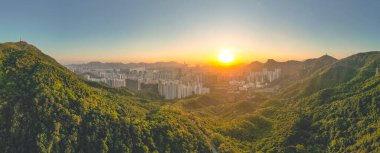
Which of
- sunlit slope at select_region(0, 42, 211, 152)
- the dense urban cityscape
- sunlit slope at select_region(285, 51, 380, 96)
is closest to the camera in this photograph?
sunlit slope at select_region(0, 42, 211, 152)

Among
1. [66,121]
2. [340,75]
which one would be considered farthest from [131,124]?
[340,75]

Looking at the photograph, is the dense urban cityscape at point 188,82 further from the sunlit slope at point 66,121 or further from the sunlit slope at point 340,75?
the sunlit slope at point 66,121

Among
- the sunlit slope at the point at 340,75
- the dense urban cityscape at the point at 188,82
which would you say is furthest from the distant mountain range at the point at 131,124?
the dense urban cityscape at the point at 188,82

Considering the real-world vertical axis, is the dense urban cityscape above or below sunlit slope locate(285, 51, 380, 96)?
below

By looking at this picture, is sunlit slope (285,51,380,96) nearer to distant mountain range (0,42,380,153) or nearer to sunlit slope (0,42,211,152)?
distant mountain range (0,42,380,153)

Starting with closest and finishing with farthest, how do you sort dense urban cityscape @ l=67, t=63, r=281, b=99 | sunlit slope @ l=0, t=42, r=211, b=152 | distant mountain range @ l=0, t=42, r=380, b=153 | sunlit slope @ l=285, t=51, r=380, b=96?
sunlit slope @ l=0, t=42, r=211, b=152 < distant mountain range @ l=0, t=42, r=380, b=153 < sunlit slope @ l=285, t=51, r=380, b=96 < dense urban cityscape @ l=67, t=63, r=281, b=99

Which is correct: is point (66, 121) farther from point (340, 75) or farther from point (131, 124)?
point (340, 75)

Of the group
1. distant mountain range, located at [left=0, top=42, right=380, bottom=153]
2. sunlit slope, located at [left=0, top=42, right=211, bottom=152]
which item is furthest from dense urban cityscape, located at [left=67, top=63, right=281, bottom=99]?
sunlit slope, located at [left=0, top=42, right=211, bottom=152]

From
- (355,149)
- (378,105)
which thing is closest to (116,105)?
(355,149)
